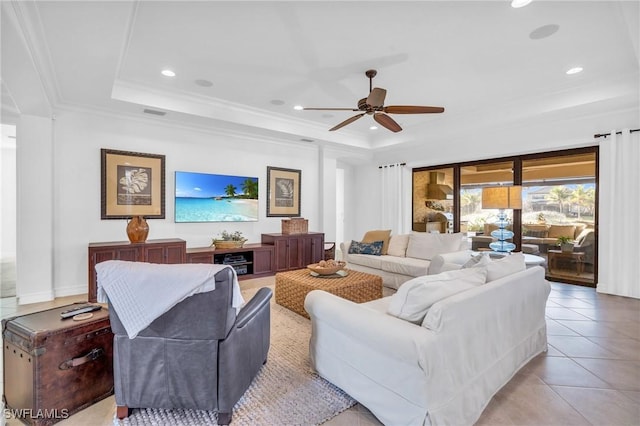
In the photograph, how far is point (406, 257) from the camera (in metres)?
4.87

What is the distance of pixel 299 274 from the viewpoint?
368 cm

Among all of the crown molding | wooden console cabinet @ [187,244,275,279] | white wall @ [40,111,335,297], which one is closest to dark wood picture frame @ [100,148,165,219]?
white wall @ [40,111,335,297]

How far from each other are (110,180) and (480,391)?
481 centimetres

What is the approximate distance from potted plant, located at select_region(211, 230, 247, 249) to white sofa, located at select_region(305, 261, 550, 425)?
10.1 feet

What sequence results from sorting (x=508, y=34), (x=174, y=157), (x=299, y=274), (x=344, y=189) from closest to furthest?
(x=508, y=34) < (x=299, y=274) < (x=174, y=157) < (x=344, y=189)

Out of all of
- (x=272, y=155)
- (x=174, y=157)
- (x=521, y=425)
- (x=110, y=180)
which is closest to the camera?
(x=521, y=425)

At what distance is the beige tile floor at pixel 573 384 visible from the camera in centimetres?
177

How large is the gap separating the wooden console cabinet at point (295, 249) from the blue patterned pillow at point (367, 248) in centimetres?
97

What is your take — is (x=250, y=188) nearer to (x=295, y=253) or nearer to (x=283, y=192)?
(x=283, y=192)

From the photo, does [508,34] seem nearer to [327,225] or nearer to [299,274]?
[299,274]

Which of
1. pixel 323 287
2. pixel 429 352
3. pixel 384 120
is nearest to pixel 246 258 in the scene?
pixel 323 287

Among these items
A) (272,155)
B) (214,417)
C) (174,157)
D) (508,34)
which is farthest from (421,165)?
(214,417)

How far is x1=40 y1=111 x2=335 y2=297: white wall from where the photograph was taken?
4035mm

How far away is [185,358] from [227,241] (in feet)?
11.1
